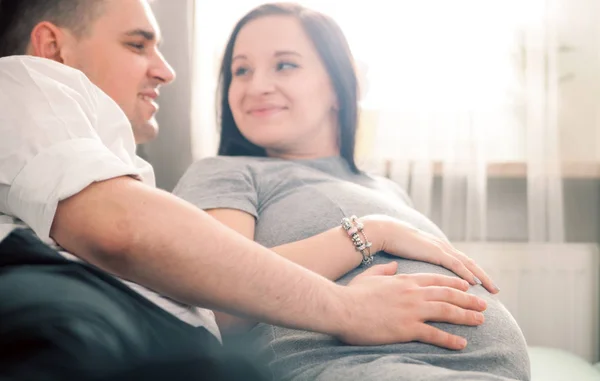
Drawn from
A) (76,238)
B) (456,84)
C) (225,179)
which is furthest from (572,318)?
(76,238)

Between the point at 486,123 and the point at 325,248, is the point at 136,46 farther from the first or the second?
the point at 486,123

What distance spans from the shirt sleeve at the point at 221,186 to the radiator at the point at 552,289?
91 centimetres

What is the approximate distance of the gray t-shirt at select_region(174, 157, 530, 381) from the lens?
70 cm

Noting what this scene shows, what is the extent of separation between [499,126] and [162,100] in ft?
3.33

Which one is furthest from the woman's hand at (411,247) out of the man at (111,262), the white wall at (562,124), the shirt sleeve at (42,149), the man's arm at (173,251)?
the white wall at (562,124)

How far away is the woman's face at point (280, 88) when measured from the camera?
4.12 feet

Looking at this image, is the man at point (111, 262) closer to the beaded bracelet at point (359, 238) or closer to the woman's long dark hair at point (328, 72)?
the beaded bracelet at point (359, 238)

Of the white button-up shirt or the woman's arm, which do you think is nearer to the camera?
the white button-up shirt

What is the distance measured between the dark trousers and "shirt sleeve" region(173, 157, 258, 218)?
41 centimetres

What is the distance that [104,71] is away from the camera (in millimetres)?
973

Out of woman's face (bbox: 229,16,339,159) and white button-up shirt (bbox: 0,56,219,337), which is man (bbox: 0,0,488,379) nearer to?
white button-up shirt (bbox: 0,56,219,337)

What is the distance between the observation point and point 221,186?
1.04 metres

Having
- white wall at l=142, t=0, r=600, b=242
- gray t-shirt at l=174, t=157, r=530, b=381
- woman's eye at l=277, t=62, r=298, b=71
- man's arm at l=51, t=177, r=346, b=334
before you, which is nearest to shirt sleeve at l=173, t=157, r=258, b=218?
gray t-shirt at l=174, t=157, r=530, b=381

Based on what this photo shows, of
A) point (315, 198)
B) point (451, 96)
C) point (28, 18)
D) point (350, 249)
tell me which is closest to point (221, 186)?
point (315, 198)
